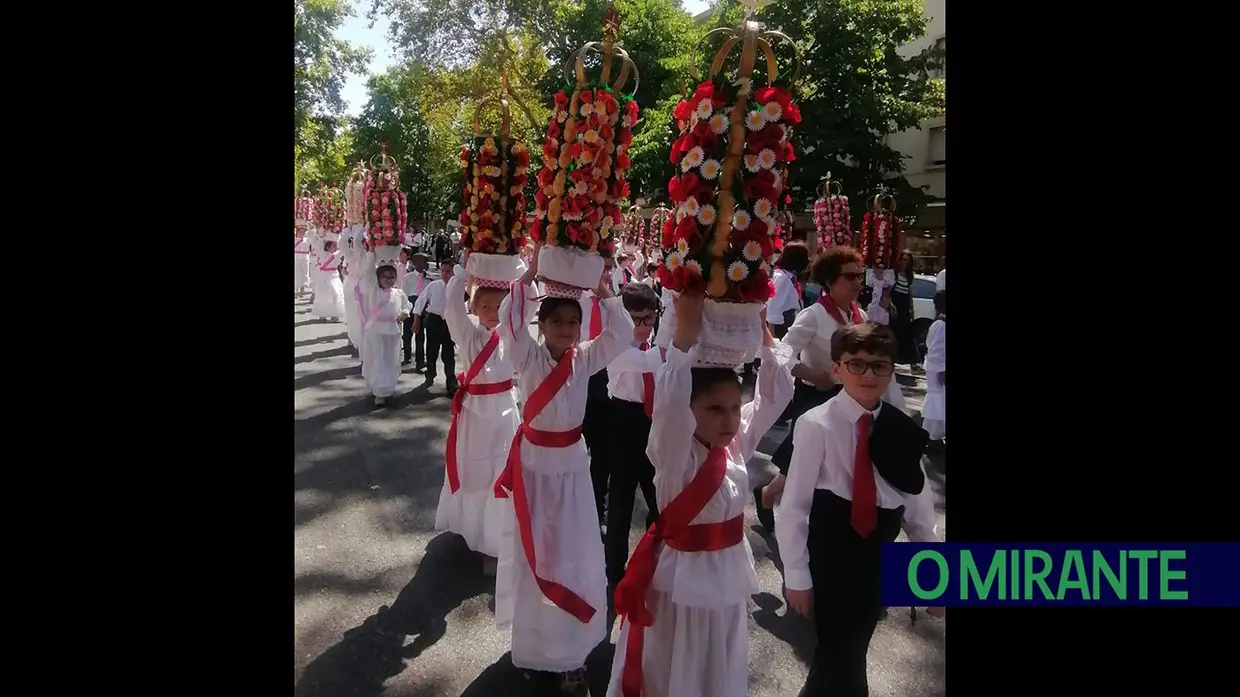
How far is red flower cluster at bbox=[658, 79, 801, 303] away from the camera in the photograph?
2613 millimetres

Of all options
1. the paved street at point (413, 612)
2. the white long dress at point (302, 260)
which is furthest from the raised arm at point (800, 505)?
the white long dress at point (302, 260)

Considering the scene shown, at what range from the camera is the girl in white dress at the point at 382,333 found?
9.57 meters

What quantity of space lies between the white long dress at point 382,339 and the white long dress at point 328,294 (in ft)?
24.5

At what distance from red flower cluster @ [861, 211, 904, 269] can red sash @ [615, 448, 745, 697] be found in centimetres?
700

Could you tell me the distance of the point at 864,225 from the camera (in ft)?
30.9

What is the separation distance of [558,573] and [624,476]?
994mm

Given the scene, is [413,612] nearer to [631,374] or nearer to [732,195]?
[631,374]

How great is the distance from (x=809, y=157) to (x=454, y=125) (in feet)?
21.7

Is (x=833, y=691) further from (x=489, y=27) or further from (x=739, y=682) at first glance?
(x=489, y=27)

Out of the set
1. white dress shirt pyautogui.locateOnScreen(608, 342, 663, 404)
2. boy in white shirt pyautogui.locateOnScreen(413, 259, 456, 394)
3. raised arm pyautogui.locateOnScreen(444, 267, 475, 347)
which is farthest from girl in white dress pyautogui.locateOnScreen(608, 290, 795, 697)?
boy in white shirt pyautogui.locateOnScreen(413, 259, 456, 394)
